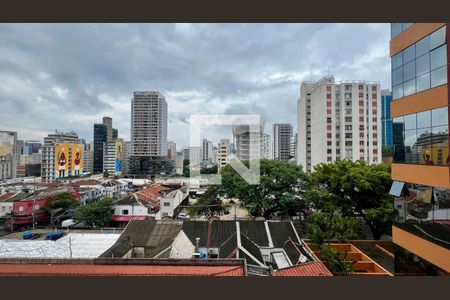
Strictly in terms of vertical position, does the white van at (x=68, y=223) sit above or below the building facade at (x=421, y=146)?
below

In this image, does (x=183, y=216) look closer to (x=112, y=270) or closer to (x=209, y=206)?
(x=209, y=206)

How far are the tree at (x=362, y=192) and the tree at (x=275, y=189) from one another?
2.58 feet

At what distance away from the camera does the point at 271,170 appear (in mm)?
6469

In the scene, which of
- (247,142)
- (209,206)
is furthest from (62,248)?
(247,142)

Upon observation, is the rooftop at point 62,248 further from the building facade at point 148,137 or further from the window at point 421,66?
the building facade at point 148,137

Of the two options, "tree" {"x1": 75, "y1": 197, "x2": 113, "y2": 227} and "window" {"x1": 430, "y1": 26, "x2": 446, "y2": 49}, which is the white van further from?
"window" {"x1": 430, "y1": 26, "x2": 446, "y2": 49}

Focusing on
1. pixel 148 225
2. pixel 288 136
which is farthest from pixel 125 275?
pixel 288 136

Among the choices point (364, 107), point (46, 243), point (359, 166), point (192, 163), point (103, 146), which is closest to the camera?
point (46, 243)

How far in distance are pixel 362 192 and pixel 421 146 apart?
2.94m

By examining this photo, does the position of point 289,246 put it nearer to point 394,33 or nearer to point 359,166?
point 359,166

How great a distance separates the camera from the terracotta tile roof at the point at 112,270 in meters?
2.51

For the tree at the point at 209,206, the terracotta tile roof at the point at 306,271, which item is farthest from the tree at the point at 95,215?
the terracotta tile roof at the point at 306,271

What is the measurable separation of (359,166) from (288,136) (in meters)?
18.0

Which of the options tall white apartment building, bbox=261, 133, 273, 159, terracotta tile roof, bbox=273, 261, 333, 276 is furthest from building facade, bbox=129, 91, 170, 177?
terracotta tile roof, bbox=273, 261, 333, 276
